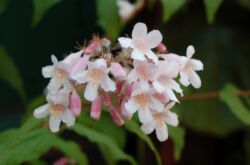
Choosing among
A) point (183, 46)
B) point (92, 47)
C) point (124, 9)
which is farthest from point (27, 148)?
point (183, 46)

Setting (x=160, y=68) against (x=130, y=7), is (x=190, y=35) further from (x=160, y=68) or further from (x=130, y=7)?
(x=160, y=68)

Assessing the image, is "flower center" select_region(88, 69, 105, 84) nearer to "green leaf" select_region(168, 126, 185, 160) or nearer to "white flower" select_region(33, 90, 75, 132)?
"white flower" select_region(33, 90, 75, 132)

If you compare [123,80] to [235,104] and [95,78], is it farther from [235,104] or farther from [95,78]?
[235,104]

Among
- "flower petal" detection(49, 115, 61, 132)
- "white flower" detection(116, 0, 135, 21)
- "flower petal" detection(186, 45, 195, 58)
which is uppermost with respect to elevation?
"flower petal" detection(49, 115, 61, 132)

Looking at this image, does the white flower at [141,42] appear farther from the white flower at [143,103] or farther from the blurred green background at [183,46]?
the blurred green background at [183,46]

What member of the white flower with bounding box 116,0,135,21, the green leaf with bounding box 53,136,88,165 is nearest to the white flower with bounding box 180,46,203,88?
the green leaf with bounding box 53,136,88,165

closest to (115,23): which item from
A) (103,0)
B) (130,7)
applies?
(103,0)
